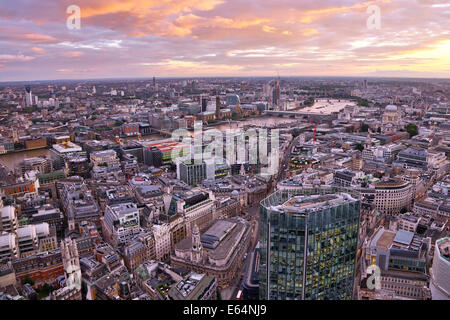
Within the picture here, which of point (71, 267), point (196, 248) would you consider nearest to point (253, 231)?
point (196, 248)

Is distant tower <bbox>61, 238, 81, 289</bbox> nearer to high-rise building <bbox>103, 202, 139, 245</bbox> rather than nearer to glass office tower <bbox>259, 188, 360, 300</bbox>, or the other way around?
high-rise building <bbox>103, 202, 139, 245</bbox>

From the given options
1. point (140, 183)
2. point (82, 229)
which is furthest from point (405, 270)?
point (140, 183)

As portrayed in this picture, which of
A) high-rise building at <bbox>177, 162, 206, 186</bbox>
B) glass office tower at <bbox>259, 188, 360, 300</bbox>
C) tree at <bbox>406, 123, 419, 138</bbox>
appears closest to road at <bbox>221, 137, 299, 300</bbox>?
glass office tower at <bbox>259, 188, 360, 300</bbox>

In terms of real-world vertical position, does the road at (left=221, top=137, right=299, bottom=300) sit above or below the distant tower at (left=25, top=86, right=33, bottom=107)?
below

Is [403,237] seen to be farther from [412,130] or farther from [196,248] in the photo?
[412,130]

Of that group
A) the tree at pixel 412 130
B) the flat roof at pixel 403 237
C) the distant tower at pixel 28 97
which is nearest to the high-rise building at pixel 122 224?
the flat roof at pixel 403 237

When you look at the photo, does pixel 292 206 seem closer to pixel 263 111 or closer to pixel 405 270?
pixel 405 270

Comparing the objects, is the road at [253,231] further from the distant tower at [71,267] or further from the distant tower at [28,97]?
the distant tower at [28,97]
